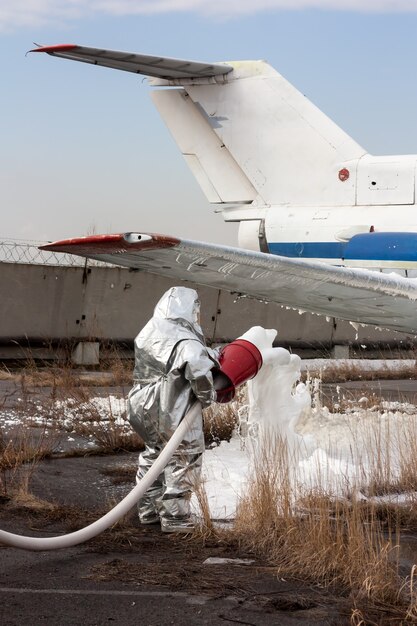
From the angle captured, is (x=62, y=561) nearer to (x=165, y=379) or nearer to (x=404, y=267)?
(x=165, y=379)

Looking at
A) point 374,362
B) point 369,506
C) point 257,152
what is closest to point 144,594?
point 369,506

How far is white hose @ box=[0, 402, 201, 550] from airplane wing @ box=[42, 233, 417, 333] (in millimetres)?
2453

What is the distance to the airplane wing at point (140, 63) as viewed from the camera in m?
16.1

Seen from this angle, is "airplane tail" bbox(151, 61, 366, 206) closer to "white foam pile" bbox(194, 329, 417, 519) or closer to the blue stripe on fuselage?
the blue stripe on fuselage

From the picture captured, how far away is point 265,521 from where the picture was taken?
5684mm

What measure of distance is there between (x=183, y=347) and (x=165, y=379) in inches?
9.1

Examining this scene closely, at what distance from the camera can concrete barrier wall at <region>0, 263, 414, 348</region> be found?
56.0 ft

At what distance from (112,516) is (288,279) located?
5.47 m

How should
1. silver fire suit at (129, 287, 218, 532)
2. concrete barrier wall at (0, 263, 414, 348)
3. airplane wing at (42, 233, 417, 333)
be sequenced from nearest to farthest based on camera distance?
1. silver fire suit at (129, 287, 218, 532)
2. airplane wing at (42, 233, 417, 333)
3. concrete barrier wall at (0, 263, 414, 348)

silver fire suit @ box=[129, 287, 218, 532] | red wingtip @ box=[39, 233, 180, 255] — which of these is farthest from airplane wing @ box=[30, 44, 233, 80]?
silver fire suit @ box=[129, 287, 218, 532]

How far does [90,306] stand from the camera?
17.8 m

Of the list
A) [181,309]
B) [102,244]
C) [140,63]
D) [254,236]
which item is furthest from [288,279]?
[140,63]

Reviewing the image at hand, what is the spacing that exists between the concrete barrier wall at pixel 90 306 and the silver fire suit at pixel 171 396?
10.8m

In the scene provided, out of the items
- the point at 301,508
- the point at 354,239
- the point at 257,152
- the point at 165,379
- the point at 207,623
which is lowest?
the point at 207,623
